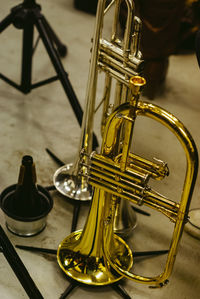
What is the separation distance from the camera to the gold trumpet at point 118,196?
1.34 m

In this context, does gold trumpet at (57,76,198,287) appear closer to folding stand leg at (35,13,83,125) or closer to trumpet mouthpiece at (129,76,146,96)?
trumpet mouthpiece at (129,76,146,96)

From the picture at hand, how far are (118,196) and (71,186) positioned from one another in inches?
18.4

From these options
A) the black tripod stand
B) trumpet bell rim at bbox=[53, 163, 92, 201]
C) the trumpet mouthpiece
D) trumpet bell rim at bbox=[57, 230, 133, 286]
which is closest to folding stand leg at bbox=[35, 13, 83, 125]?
the black tripod stand

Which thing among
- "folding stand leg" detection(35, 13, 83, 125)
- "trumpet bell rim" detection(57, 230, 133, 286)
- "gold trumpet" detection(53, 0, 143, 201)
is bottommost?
"trumpet bell rim" detection(57, 230, 133, 286)

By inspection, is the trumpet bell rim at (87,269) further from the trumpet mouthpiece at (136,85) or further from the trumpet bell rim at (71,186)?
the trumpet mouthpiece at (136,85)

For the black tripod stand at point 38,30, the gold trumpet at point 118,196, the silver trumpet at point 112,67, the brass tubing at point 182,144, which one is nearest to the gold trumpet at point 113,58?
the silver trumpet at point 112,67

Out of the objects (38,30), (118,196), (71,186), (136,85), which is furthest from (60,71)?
(136,85)

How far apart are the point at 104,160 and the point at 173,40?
54.1 inches

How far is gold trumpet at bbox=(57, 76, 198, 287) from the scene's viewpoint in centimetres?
134

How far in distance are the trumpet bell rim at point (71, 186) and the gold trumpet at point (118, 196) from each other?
0.25 metres

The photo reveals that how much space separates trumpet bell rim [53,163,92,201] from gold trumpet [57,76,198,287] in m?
0.25

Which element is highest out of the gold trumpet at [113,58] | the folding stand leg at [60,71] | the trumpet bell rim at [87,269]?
the gold trumpet at [113,58]

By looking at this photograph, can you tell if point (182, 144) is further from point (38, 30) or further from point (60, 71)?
point (38, 30)

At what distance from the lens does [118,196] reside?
5.00ft
